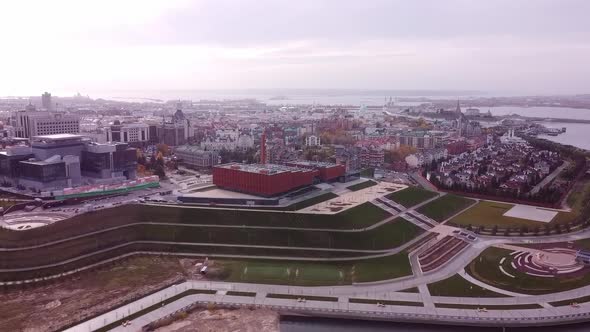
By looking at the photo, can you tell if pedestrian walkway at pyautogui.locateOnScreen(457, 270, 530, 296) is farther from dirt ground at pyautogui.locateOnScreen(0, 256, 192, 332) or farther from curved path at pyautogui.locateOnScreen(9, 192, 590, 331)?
dirt ground at pyautogui.locateOnScreen(0, 256, 192, 332)

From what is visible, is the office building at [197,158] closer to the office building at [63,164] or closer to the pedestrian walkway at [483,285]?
the office building at [63,164]

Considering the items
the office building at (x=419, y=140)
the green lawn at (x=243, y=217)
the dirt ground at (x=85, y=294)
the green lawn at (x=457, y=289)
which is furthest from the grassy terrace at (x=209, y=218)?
the office building at (x=419, y=140)

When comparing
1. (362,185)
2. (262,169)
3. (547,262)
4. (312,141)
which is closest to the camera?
(547,262)

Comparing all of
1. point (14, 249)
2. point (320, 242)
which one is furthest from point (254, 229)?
point (14, 249)

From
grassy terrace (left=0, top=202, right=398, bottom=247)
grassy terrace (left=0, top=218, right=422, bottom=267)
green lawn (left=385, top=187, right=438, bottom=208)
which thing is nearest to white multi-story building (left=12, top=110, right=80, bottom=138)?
grassy terrace (left=0, top=202, right=398, bottom=247)

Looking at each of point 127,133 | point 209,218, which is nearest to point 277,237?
point 209,218

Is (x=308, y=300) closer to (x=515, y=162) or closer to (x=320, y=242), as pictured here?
(x=320, y=242)

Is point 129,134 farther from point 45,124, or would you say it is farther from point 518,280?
point 518,280

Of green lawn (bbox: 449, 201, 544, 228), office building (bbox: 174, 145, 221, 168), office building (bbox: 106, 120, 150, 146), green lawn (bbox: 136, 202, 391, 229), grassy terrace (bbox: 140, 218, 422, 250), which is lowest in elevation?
green lawn (bbox: 449, 201, 544, 228)
